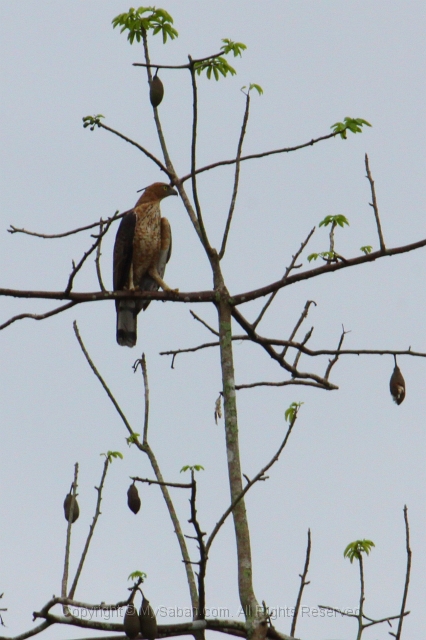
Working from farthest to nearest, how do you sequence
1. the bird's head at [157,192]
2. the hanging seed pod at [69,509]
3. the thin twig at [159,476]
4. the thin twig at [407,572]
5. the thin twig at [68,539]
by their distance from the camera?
1. the bird's head at [157,192]
2. the hanging seed pod at [69,509]
3. the thin twig at [159,476]
4. the thin twig at [68,539]
5. the thin twig at [407,572]

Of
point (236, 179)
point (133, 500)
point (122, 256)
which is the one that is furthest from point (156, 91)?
point (122, 256)

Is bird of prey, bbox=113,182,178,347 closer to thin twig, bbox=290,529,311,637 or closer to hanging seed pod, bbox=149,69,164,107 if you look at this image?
hanging seed pod, bbox=149,69,164,107

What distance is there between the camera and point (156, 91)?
434cm

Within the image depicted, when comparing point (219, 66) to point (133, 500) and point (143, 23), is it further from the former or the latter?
point (133, 500)

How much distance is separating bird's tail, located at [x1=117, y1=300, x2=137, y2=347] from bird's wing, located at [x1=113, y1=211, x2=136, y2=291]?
202 millimetres

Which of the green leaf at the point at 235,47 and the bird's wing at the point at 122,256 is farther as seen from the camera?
the bird's wing at the point at 122,256

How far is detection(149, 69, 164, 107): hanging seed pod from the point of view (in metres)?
4.34

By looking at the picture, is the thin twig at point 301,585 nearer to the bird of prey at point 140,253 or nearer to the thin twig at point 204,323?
the thin twig at point 204,323

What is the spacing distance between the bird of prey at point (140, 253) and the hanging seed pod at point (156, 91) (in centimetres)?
334

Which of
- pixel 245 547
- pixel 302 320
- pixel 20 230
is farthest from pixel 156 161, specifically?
pixel 245 547

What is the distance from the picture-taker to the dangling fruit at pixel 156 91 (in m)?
4.34

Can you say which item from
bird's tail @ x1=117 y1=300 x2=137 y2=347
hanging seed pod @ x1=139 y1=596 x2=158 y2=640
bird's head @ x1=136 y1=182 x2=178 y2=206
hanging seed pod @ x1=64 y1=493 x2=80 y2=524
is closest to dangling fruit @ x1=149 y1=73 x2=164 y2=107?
hanging seed pod @ x1=64 y1=493 x2=80 y2=524

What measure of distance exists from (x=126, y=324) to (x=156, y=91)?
11.9 ft

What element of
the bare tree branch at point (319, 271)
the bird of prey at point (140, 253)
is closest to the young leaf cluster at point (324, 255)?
the bare tree branch at point (319, 271)
